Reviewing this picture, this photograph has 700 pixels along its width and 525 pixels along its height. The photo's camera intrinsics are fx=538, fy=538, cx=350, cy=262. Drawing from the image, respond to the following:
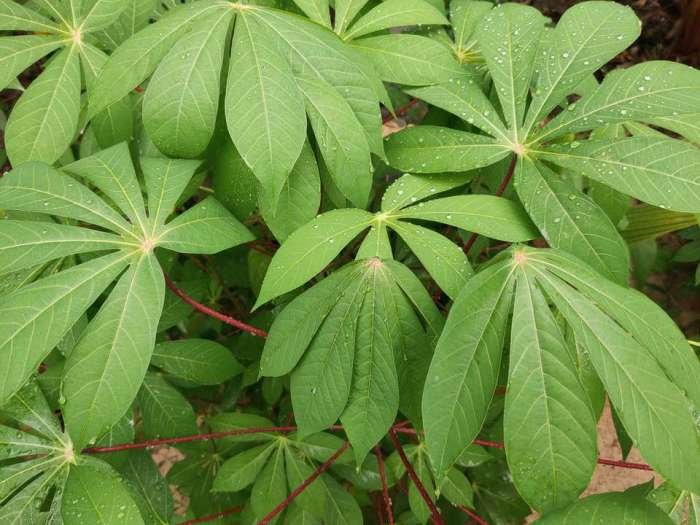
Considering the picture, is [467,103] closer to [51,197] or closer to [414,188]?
[414,188]

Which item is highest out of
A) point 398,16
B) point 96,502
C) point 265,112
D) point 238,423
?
point 398,16

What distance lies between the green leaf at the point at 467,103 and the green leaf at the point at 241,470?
90 centimetres

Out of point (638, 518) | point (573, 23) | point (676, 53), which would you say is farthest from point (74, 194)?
point (676, 53)

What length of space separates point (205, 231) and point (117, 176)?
193 millimetres

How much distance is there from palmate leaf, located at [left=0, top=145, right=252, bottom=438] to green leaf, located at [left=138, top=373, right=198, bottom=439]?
16.0 inches

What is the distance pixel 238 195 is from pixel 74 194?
Answer: 271 mm

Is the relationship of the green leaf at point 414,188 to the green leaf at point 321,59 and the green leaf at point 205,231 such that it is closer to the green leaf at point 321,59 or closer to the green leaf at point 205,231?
the green leaf at point 321,59

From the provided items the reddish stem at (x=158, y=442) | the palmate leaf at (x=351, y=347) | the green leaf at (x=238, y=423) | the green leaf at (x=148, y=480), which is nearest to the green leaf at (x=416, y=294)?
the palmate leaf at (x=351, y=347)

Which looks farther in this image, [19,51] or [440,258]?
[19,51]

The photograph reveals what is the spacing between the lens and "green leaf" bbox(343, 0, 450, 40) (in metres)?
1.00

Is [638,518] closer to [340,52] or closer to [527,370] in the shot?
[527,370]

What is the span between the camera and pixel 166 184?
0.91m

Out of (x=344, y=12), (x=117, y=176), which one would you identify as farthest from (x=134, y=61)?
(x=344, y=12)

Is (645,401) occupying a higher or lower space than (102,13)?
lower
